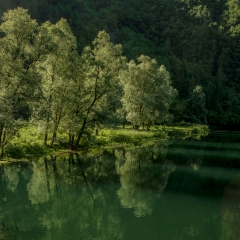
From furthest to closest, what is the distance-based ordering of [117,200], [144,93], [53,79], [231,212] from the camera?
1. [144,93]
2. [53,79]
3. [117,200]
4. [231,212]

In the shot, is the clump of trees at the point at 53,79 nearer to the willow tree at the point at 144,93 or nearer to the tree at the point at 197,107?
the willow tree at the point at 144,93

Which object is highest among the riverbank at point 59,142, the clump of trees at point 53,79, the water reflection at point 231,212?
the clump of trees at point 53,79

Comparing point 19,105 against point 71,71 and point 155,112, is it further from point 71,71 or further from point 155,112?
point 155,112

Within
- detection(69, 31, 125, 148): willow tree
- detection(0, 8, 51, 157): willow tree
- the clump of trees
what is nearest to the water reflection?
the clump of trees

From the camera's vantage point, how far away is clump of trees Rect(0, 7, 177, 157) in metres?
34.0

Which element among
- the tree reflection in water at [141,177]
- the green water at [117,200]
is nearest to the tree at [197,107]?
the tree reflection in water at [141,177]

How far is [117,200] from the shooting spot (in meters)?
24.1

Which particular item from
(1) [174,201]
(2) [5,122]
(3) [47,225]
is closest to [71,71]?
(2) [5,122]

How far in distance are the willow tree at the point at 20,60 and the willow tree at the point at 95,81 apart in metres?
9.64

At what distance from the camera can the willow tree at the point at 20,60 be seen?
33.8 meters

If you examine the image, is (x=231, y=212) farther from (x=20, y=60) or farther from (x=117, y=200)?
(x=20, y=60)

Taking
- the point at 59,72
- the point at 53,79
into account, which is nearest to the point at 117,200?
the point at 59,72

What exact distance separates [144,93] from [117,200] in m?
50.1

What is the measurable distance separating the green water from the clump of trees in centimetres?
514
